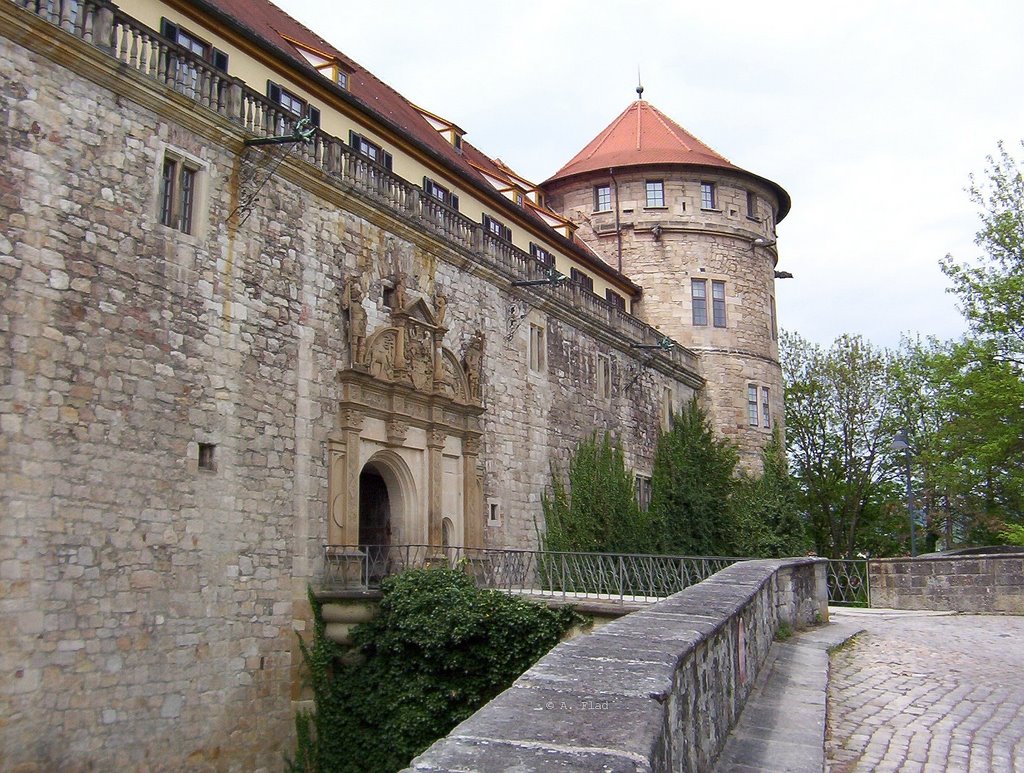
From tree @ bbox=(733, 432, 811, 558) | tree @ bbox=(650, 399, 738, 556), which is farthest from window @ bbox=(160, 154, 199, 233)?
tree @ bbox=(733, 432, 811, 558)

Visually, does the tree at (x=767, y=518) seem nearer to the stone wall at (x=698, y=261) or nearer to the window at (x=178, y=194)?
the stone wall at (x=698, y=261)

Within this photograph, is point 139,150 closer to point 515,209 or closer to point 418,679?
point 418,679

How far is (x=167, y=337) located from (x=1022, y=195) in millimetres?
25873

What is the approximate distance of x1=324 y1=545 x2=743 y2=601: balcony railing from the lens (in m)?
16.8

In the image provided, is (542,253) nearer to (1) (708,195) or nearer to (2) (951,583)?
(1) (708,195)

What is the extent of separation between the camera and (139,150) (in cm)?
1412

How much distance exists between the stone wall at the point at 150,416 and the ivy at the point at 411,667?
70 cm

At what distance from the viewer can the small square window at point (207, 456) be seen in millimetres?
14594

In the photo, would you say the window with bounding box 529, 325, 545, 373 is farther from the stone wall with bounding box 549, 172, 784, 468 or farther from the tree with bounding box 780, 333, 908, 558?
the tree with bounding box 780, 333, 908, 558

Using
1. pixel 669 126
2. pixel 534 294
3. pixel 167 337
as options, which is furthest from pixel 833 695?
pixel 669 126

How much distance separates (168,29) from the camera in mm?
16594

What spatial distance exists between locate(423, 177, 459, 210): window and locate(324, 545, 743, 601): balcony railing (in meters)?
8.37

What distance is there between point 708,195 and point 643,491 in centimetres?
1179

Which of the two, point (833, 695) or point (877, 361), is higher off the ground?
point (877, 361)
